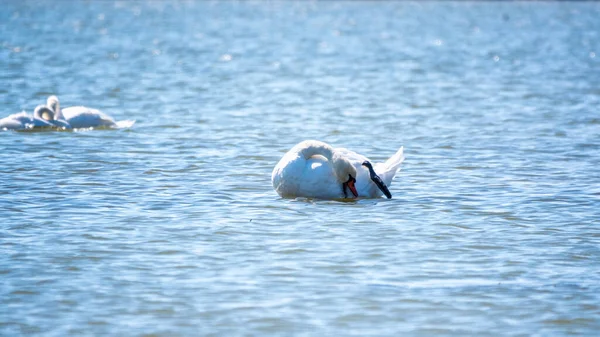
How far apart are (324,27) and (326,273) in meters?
61.8

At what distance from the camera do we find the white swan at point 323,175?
12289 mm

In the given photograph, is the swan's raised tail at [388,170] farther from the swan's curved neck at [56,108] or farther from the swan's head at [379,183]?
the swan's curved neck at [56,108]

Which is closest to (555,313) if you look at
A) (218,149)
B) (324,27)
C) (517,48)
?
(218,149)

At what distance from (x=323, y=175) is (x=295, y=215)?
893 millimetres

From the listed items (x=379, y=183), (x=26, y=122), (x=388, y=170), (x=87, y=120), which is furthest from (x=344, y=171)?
(x=26, y=122)

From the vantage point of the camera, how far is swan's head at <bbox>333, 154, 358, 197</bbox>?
12.5 m

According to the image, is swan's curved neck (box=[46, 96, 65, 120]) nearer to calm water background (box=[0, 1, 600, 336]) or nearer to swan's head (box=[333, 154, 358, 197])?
calm water background (box=[0, 1, 600, 336])

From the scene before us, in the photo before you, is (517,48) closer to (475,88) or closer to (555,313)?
(475,88)

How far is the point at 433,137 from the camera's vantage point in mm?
18219

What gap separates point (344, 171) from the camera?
12461 millimetres

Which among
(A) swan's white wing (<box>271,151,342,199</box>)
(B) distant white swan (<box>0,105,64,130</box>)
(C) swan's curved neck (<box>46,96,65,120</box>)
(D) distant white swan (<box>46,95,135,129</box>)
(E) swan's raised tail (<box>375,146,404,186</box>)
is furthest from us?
(C) swan's curved neck (<box>46,96,65,120</box>)

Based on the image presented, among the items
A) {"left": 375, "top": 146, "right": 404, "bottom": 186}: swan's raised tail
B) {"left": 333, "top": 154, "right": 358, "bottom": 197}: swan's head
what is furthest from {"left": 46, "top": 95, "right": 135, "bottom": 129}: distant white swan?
{"left": 333, "top": 154, "right": 358, "bottom": 197}: swan's head

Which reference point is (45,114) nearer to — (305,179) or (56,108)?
(56,108)

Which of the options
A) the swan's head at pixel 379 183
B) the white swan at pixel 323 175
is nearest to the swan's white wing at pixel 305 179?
the white swan at pixel 323 175
